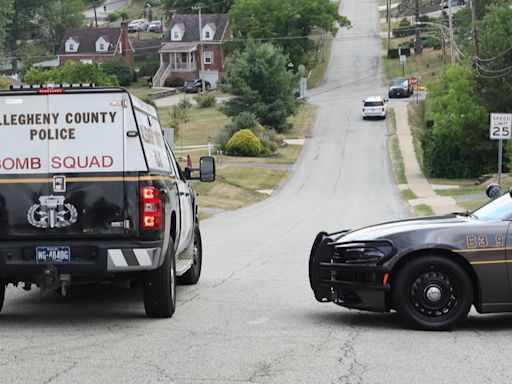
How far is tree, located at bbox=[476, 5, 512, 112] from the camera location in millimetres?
47969

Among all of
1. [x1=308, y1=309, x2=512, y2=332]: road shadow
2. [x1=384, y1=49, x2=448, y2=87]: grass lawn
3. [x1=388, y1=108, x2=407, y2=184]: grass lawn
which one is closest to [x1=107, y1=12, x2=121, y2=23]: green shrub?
[x1=384, y1=49, x2=448, y2=87]: grass lawn

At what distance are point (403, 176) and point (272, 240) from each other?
30732 millimetres

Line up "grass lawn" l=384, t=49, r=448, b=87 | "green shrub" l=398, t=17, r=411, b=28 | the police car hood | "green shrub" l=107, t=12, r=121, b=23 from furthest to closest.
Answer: "green shrub" l=107, t=12, r=121, b=23 → "green shrub" l=398, t=17, r=411, b=28 → "grass lawn" l=384, t=49, r=448, b=87 → the police car hood

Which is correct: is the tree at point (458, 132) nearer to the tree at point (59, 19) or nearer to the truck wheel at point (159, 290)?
the truck wheel at point (159, 290)

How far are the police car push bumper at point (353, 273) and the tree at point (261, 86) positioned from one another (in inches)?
2223

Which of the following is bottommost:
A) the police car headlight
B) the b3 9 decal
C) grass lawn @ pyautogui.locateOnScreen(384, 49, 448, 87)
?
grass lawn @ pyautogui.locateOnScreen(384, 49, 448, 87)

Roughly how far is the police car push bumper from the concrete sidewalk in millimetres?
24591

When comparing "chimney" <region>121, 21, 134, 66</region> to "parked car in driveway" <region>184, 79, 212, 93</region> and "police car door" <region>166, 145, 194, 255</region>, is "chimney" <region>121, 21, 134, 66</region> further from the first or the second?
"police car door" <region>166, 145, 194, 255</region>

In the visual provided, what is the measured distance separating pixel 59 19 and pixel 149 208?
409 ft

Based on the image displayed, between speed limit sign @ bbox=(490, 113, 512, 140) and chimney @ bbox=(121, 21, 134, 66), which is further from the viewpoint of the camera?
chimney @ bbox=(121, 21, 134, 66)

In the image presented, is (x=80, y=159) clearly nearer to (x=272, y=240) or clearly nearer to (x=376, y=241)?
(x=376, y=241)

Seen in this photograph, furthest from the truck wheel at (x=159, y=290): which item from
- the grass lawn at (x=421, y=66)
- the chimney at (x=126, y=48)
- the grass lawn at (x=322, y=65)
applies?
the chimney at (x=126, y=48)

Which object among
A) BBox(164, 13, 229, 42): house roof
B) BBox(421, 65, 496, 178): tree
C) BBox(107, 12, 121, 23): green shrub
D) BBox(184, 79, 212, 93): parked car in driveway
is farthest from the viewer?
BBox(107, 12, 121, 23): green shrub

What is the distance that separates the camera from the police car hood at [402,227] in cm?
1014
